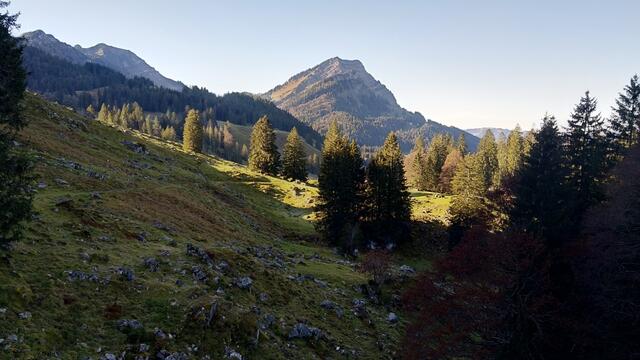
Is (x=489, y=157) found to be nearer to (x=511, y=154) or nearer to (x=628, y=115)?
(x=511, y=154)

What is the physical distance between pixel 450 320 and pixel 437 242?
1865 inches

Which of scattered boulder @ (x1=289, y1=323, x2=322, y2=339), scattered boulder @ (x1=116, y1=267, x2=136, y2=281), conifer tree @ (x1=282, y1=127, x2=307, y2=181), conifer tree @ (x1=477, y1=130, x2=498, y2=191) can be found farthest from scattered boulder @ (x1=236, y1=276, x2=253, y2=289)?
conifer tree @ (x1=477, y1=130, x2=498, y2=191)

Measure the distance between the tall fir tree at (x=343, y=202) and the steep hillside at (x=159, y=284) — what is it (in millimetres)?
6661

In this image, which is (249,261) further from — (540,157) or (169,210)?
(540,157)

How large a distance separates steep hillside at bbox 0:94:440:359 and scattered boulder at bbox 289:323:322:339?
76 mm

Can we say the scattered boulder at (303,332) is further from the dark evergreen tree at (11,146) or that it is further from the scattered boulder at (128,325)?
the dark evergreen tree at (11,146)

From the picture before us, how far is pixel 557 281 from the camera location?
27.1m

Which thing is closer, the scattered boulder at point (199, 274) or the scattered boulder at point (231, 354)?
the scattered boulder at point (231, 354)

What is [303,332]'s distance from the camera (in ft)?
84.2

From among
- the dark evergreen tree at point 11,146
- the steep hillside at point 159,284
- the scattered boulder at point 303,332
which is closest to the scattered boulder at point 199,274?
the steep hillside at point 159,284

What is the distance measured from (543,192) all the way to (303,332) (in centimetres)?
1890

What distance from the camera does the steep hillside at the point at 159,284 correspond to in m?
18.5

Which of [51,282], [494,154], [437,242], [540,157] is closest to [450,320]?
[540,157]

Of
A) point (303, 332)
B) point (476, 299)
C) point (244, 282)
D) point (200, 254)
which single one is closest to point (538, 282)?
point (476, 299)
